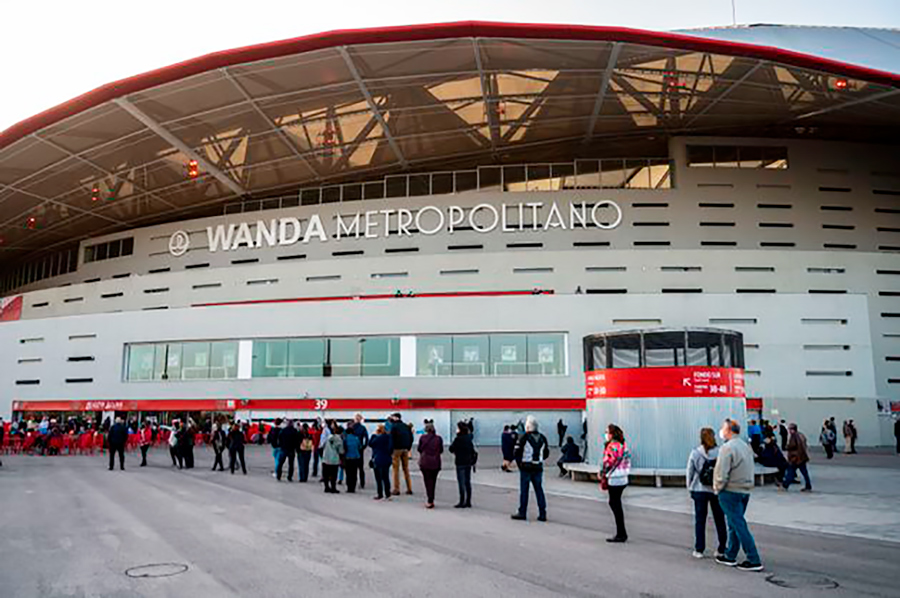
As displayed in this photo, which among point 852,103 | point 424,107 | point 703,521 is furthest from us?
point 424,107

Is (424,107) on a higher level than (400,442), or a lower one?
higher

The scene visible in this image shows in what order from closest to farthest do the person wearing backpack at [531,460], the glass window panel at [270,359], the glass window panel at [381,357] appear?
the person wearing backpack at [531,460] < the glass window panel at [381,357] < the glass window panel at [270,359]

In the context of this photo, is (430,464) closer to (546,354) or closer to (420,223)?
(546,354)

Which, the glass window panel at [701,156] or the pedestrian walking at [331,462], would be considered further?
the glass window panel at [701,156]

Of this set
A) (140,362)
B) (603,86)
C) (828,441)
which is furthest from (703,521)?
(140,362)

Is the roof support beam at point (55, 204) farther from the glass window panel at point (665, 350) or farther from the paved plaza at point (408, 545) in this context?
the glass window panel at point (665, 350)

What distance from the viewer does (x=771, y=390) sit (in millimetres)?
32750

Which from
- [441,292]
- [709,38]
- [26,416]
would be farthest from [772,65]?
[26,416]

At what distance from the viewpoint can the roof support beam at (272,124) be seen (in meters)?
28.8

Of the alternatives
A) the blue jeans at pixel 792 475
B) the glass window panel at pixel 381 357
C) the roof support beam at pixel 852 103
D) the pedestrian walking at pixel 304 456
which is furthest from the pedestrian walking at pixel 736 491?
the roof support beam at pixel 852 103

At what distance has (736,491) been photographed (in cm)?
720

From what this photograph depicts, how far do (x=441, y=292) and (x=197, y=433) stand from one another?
1367cm

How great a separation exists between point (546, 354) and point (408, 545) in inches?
1016

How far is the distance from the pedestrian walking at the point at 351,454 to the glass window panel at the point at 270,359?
868 inches
